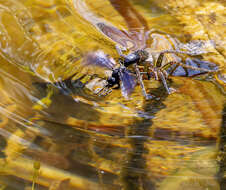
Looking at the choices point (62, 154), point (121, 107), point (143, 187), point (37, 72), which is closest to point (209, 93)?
point (121, 107)

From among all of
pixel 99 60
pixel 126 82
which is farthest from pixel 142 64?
pixel 99 60

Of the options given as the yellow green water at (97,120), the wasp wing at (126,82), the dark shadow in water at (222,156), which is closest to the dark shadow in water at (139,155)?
the yellow green water at (97,120)

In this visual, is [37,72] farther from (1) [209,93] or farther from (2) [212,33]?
(2) [212,33]

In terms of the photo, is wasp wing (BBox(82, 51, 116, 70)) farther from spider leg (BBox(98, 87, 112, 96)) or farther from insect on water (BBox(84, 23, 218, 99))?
spider leg (BBox(98, 87, 112, 96))

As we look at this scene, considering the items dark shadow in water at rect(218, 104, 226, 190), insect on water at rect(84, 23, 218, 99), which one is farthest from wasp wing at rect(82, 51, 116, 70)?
dark shadow in water at rect(218, 104, 226, 190)

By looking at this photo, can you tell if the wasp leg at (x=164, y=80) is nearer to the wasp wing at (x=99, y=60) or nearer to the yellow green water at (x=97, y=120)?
the yellow green water at (x=97, y=120)

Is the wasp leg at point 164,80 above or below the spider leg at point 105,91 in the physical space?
below

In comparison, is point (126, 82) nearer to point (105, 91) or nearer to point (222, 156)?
point (105, 91)
